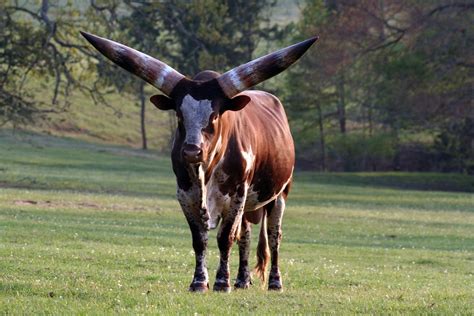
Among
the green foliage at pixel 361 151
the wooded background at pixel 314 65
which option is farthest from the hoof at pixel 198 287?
the green foliage at pixel 361 151

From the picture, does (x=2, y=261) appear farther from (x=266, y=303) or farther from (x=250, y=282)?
(x=266, y=303)

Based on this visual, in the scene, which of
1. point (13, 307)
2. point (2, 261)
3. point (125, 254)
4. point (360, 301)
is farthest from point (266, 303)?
point (125, 254)

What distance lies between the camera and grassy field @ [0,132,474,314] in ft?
34.8

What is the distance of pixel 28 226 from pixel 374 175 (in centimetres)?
4006

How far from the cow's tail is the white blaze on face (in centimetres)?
295

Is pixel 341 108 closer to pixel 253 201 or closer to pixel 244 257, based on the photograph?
pixel 244 257

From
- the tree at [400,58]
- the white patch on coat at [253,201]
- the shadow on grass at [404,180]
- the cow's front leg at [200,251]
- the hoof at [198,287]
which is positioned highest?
the tree at [400,58]

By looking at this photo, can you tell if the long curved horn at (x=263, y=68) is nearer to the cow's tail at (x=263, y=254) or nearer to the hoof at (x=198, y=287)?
the hoof at (x=198, y=287)

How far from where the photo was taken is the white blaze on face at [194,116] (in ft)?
36.2

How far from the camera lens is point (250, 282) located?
1337 centimetres

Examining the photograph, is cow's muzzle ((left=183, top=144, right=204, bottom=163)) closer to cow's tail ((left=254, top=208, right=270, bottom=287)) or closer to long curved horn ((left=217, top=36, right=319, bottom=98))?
long curved horn ((left=217, top=36, right=319, bottom=98))

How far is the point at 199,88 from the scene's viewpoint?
37.4 ft

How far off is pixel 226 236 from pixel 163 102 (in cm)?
167

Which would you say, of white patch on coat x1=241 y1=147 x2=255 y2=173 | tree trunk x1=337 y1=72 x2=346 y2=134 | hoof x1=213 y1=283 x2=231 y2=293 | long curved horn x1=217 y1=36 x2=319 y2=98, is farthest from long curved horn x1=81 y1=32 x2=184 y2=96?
tree trunk x1=337 y1=72 x2=346 y2=134
